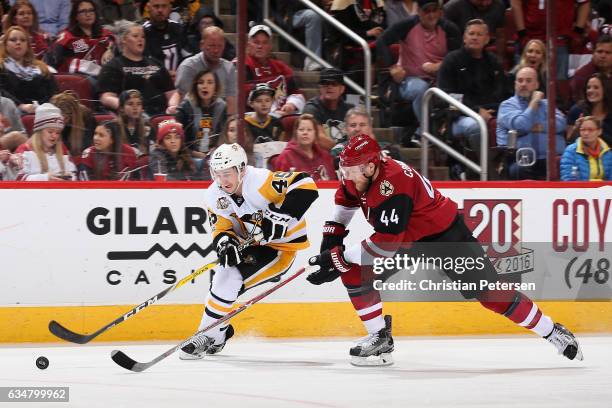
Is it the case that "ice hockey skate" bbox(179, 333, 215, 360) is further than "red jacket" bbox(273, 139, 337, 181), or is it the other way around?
"red jacket" bbox(273, 139, 337, 181)

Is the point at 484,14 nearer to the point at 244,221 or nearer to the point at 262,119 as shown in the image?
the point at 262,119

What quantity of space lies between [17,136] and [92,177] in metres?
0.51

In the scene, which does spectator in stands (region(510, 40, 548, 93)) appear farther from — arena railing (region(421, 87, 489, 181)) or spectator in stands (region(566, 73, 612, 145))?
arena railing (region(421, 87, 489, 181))

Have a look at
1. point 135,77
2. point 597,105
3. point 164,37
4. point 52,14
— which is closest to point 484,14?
point 597,105

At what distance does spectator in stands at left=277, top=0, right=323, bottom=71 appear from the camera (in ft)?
30.1

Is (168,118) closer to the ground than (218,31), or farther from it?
closer to the ground

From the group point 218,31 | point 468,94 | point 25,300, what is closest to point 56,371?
point 25,300

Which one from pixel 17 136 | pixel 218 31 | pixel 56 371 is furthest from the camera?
pixel 218 31

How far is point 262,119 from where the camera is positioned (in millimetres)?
7992

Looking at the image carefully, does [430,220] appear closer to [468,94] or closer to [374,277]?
[374,277]

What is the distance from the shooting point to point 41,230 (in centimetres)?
747

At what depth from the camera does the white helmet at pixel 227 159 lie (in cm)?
653

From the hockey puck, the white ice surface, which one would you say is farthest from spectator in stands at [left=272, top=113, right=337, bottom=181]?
the hockey puck

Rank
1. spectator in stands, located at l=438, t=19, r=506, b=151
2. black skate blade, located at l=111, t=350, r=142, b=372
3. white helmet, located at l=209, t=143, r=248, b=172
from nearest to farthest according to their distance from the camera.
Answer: black skate blade, located at l=111, t=350, r=142, b=372, white helmet, located at l=209, t=143, r=248, b=172, spectator in stands, located at l=438, t=19, r=506, b=151
